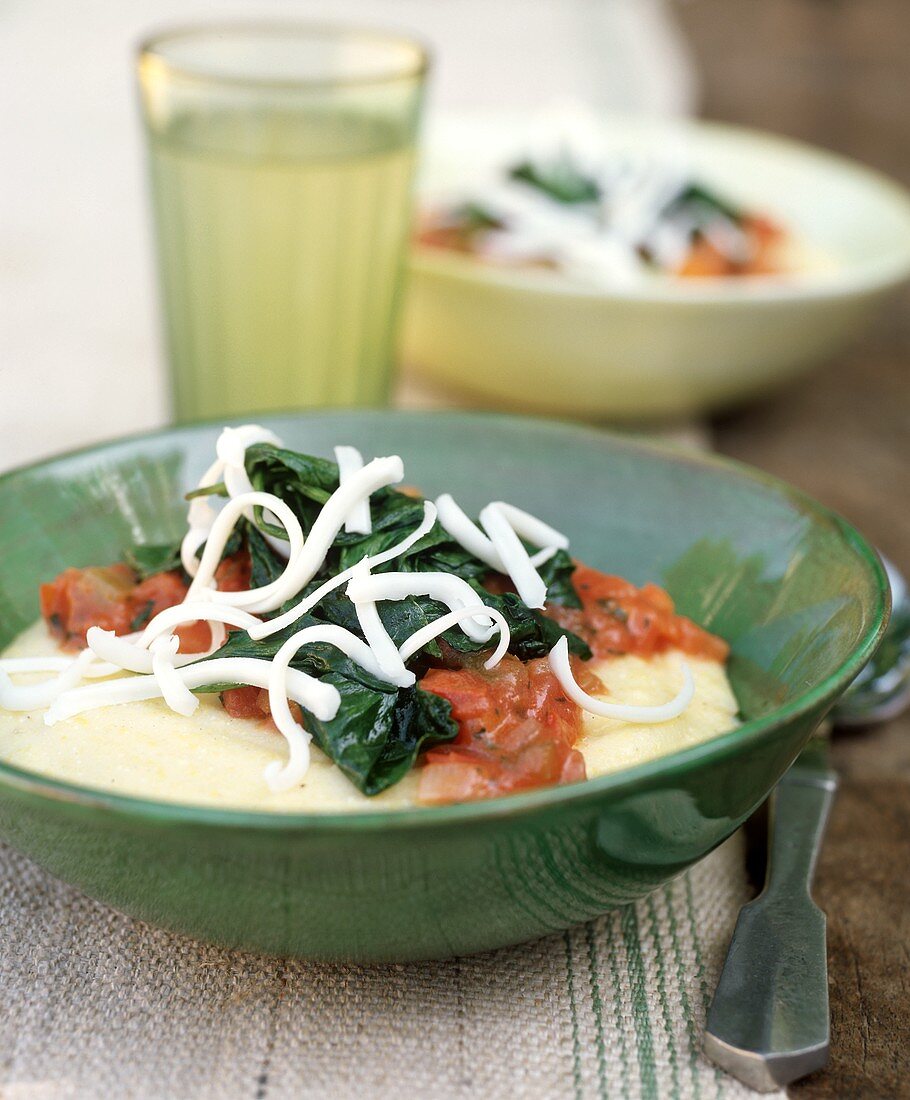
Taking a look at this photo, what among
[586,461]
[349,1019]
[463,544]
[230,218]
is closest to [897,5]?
[230,218]

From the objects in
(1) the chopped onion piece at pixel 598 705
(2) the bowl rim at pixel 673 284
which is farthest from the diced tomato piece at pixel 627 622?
(2) the bowl rim at pixel 673 284

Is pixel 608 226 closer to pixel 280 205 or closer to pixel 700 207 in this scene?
pixel 700 207

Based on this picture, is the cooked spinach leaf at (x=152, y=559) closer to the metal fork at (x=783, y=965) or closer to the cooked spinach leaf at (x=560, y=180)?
the metal fork at (x=783, y=965)

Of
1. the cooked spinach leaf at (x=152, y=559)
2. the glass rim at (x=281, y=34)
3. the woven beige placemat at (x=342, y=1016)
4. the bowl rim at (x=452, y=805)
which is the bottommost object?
the woven beige placemat at (x=342, y=1016)

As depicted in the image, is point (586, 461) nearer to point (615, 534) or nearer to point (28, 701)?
point (615, 534)

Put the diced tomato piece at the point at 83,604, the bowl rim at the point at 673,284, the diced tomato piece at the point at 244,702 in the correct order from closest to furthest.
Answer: the diced tomato piece at the point at 244,702 → the diced tomato piece at the point at 83,604 → the bowl rim at the point at 673,284

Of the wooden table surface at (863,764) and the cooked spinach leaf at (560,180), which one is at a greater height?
the cooked spinach leaf at (560,180)

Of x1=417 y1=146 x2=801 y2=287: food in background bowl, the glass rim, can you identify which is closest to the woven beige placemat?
the glass rim

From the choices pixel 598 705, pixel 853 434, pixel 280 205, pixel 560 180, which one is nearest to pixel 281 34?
pixel 280 205
